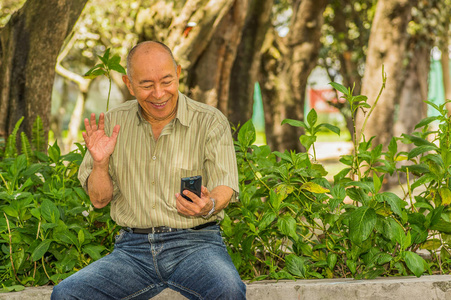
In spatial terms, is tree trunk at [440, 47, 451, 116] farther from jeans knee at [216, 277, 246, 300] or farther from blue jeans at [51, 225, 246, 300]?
jeans knee at [216, 277, 246, 300]

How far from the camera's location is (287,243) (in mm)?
3832

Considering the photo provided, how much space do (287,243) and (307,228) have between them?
0.52 feet

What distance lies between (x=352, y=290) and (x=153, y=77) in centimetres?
161

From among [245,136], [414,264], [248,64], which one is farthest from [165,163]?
[248,64]

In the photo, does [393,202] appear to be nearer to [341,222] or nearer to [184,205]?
[341,222]

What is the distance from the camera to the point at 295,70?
Result: 37.9 ft

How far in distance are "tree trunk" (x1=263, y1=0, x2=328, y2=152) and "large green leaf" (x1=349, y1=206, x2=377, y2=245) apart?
7.93 metres

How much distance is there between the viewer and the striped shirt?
321 centimetres

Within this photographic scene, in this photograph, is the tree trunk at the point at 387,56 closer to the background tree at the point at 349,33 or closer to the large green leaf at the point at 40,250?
the background tree at the point at 349,33

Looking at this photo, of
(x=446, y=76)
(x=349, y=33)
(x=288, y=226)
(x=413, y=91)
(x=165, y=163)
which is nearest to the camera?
(x=165, y=163)

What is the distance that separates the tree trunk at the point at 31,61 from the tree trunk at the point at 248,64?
3.05 meters

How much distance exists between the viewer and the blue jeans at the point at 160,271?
2.90 metres

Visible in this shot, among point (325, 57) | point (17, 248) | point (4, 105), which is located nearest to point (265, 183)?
point (17, 248)

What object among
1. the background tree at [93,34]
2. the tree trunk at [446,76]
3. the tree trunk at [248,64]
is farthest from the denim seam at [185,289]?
the background tree at [93,34]
